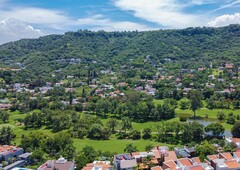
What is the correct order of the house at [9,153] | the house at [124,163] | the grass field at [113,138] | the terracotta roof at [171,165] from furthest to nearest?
the grass field at [113,138] < the house at [9,153] < the house at [124,163] < the terracotta roof at [171,165]

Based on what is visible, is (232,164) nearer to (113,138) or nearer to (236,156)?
(236,156)

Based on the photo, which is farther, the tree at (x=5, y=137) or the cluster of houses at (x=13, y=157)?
the tree at (x=5, y=137)

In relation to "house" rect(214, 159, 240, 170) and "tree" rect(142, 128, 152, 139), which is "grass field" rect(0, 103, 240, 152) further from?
"house" rect(214, 159, 240, 170)

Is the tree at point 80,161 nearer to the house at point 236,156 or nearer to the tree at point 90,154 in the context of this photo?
the tree at point 90,154

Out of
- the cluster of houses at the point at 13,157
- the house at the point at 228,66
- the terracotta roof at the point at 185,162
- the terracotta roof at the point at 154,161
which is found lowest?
the cluster of houses at the point at 13,157

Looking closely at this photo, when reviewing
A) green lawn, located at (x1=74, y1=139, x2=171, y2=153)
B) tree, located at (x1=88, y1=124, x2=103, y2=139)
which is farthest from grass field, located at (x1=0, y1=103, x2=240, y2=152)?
tree, located at (x1=88, y1=124, x2=103, y2=139)

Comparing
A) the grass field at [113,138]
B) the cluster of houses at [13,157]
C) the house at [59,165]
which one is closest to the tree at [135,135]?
the grass field at [113,138]

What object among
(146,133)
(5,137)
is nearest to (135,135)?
(146,133)

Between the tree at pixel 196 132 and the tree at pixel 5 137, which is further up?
the tree at pixel 196 132

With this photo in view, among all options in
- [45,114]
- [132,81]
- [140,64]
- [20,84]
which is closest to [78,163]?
[45,114]
